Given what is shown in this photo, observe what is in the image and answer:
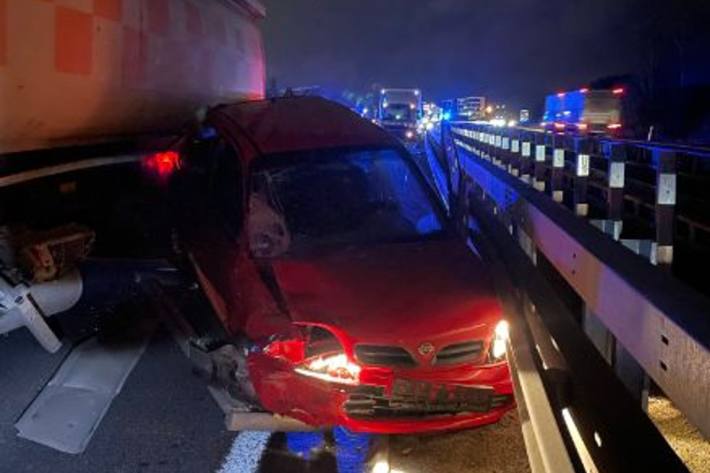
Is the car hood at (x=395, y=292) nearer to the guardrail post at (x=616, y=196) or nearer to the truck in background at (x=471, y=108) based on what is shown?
the guardrail post at (x=616, y=196)

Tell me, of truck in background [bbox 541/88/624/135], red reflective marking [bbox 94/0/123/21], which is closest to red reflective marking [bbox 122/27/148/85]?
red reflective marking [bbox 94/0/123/21]

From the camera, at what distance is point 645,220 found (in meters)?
9.20

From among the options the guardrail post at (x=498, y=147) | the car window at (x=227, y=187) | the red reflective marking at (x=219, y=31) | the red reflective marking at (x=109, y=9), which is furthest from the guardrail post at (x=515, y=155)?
→ the red reflective marking at (x=109, y=9)

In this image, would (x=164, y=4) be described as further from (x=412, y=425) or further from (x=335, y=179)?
(x=412, y=425)

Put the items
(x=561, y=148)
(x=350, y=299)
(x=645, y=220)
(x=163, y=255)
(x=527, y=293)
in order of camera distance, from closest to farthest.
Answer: (x=350, y=299) → (x=527, y=293) → (x=163, y=255) → (x=645, y=220) → (x=561, y=148)

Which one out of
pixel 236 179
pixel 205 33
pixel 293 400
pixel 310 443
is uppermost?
pixel 205 33

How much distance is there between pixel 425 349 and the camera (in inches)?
180

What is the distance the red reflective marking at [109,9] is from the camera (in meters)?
5.38

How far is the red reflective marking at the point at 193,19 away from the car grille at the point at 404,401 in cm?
452

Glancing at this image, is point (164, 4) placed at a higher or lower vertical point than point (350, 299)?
higher

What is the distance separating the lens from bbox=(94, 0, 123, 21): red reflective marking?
5383 mm

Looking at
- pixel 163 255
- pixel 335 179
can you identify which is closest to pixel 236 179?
pixel 335 179

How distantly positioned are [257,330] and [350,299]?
1.86 ft

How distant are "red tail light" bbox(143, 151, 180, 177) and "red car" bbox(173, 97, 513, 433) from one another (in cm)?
12
